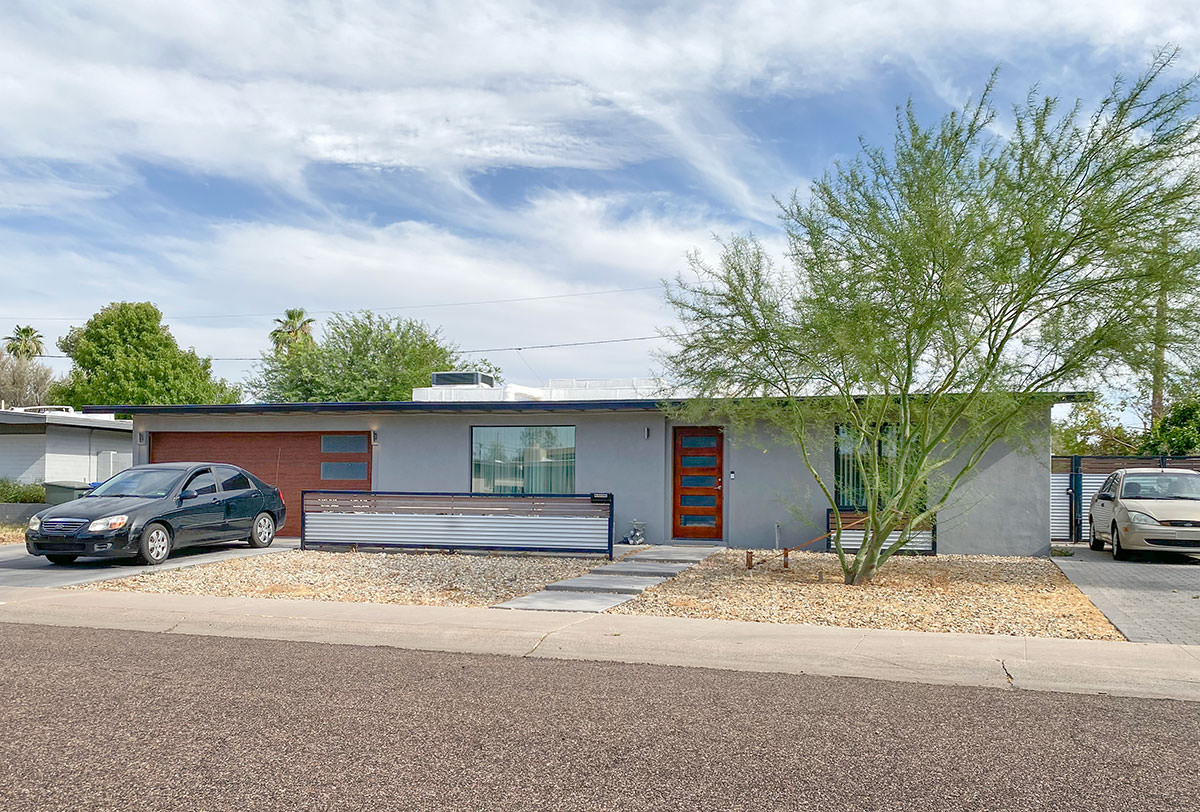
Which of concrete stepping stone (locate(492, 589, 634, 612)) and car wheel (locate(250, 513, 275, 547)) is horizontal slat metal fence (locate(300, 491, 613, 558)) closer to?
car wheel (locate(250, 513, 275, 547))

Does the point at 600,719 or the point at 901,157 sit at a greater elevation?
the point at 901,157

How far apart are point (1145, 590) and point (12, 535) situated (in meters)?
19.5

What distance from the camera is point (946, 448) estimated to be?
16.7 metres

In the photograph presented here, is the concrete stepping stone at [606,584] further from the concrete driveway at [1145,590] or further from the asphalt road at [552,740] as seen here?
the concrete driveway at [1145,590]

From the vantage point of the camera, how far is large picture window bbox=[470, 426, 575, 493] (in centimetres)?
1923

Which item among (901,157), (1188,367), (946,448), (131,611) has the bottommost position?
(131,611)

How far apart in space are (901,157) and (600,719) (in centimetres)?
849

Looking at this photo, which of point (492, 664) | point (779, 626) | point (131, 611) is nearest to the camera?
point (492, 664)

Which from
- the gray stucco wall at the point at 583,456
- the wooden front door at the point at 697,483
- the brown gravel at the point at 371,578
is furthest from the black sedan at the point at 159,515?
the wooden front door at the point at 697,483

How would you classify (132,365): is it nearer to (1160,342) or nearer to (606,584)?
(606,584)

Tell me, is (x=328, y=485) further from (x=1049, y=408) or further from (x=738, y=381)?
(x=1049, y=408)

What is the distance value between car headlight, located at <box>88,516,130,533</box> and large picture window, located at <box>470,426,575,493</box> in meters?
6.66

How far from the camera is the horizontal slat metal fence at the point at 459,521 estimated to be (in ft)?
53.7

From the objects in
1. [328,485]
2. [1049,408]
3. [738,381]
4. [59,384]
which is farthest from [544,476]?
[59,384]
